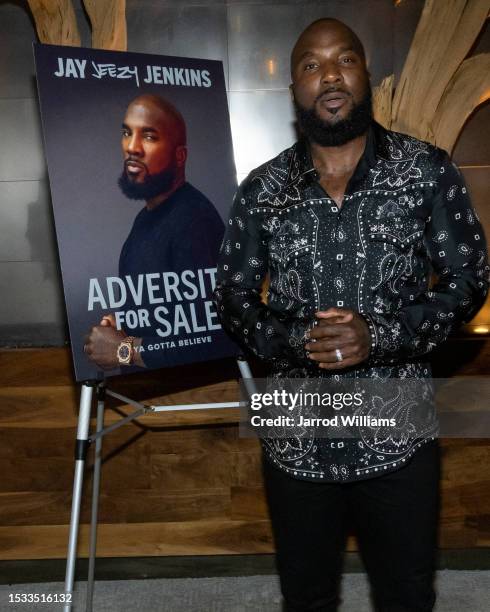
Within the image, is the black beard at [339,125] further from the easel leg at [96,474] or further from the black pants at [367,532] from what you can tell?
the easel leg at [96,474]

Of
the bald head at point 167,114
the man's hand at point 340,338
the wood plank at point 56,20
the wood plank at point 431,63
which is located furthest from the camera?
the wood plank at point 431,63

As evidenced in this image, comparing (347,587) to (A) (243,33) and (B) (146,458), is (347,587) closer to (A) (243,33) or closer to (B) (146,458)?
Result: (B) (146,458)

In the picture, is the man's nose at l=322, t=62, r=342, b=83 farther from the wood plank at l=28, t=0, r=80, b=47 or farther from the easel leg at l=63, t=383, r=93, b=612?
the wood plank at l=28, t=0, r=80, b=47

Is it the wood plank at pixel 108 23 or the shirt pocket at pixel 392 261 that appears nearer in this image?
the shirt pocket at pixel 392 261

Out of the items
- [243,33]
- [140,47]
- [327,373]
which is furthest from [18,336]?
[327,373]

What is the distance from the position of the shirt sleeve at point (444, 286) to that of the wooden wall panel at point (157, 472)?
1.20 m

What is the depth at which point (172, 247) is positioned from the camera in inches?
74.9

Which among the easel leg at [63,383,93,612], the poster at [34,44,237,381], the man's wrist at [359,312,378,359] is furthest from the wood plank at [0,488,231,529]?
the man's wrist at [359,312,378,359]

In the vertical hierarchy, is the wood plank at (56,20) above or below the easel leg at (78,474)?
above

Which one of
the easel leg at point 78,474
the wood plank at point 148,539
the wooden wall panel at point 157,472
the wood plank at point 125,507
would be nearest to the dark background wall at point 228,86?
the wooden wall panel at point 157,472

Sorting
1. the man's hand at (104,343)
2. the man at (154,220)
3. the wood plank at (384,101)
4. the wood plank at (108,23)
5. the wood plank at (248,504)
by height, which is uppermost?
the wood plank at (108,23)

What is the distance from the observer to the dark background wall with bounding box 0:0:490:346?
2.83 meters

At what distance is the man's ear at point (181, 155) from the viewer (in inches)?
76.0

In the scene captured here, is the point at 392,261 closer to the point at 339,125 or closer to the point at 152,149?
the point at 339,125
